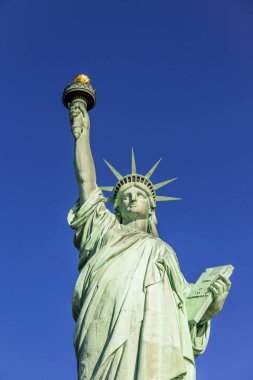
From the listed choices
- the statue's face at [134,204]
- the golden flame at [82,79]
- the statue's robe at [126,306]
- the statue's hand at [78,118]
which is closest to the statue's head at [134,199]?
the statue's face at [134,204]

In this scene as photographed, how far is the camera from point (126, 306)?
1246 cm

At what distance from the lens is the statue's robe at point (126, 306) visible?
1183cm

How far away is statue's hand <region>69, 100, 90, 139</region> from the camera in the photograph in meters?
14.8

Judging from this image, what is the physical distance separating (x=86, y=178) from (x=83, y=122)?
1251 millimetres

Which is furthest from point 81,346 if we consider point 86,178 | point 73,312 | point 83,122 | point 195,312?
point 83,122

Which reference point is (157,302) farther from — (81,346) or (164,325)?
(81,346)

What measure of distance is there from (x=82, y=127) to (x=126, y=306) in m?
3.89

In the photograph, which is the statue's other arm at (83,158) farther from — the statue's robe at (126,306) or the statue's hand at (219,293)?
the statue's hand at (219,293)

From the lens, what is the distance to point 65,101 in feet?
50.7

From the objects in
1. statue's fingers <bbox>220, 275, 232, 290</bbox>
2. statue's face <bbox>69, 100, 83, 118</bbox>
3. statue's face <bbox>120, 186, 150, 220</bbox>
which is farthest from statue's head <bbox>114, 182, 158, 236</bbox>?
statue's fingers <bbox>220, 275, 232, 290</bbox>

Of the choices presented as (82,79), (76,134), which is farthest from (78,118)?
(82,79)

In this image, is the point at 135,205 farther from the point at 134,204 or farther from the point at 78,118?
the point at 78,118

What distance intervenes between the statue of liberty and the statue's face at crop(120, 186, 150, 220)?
0.02 metres

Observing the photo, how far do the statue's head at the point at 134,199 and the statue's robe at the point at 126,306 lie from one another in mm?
645
